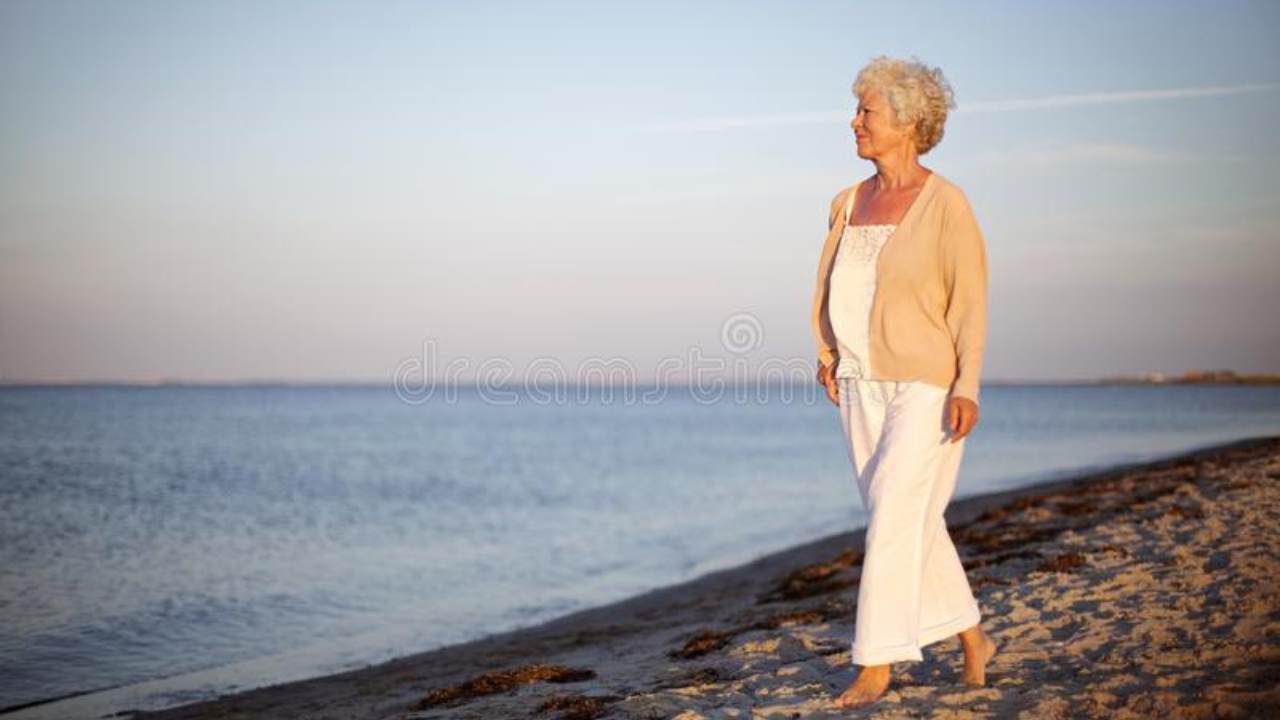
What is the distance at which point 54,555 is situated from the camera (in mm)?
14539

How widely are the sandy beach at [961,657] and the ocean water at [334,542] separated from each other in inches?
55.3

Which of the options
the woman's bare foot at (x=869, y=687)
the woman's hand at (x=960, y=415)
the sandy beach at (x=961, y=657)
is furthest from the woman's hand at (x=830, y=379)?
the sandy beach at (x=961, y=657)

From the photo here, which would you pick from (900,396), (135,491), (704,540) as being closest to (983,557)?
(900,396)

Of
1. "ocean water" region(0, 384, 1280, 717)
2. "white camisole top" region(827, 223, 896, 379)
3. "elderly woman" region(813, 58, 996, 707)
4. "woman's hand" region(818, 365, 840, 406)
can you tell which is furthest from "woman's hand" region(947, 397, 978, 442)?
"ocean water" region(0, 384, 1280, 717)

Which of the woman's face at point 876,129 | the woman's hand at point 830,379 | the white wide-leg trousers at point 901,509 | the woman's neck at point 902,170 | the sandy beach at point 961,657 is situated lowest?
the sandy beach at point 961,657

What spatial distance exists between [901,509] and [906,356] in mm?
576

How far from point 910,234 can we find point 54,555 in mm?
14438

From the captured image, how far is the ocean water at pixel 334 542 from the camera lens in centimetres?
920

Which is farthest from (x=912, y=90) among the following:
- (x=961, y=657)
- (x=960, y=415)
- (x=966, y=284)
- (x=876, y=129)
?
(x=961, y=657)

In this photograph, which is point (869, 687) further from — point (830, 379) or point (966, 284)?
point (966, 284)

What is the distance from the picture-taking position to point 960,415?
386 cm

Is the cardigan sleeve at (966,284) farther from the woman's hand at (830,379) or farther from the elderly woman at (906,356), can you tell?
the woman's hand at (830,379)

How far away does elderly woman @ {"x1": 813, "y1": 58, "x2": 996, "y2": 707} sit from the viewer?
3.89m

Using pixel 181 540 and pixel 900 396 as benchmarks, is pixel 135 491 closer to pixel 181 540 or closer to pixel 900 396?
pixel 181 540
